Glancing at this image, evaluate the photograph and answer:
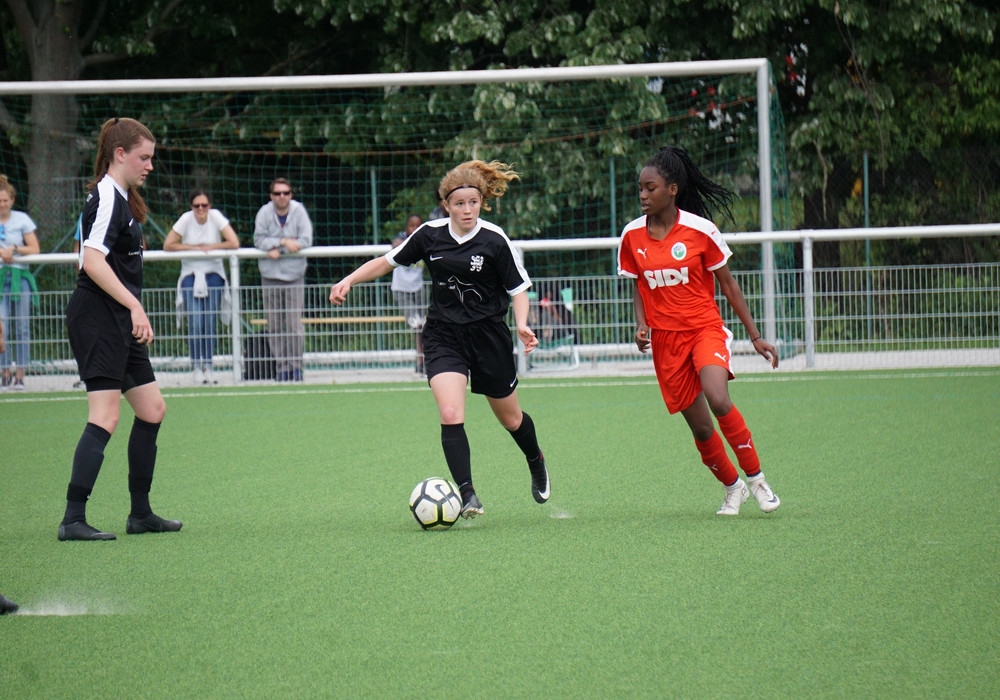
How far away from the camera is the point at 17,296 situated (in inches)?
489

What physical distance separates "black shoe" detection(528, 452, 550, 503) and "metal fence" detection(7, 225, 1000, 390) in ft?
21.0

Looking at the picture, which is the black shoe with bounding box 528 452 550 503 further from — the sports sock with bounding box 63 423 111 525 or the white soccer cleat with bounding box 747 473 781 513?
the sports sock with bounding box 63 423 111 525

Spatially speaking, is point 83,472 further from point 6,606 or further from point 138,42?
point 138,42

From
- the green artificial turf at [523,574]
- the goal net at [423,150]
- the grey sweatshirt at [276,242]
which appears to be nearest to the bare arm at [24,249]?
the grey sweatshirt at [276,242]

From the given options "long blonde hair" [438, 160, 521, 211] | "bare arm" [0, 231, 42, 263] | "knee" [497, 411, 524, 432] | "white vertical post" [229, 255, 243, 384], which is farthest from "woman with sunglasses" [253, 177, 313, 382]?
"knee" [497, 411, 524, 432]

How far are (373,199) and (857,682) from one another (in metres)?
13.5

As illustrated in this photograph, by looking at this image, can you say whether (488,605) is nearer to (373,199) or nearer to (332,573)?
(332,573)

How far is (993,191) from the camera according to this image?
16.0 m

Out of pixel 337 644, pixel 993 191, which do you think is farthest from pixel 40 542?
pixel 993 191

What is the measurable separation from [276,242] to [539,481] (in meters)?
7.11

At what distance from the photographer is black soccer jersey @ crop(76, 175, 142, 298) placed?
5324mm

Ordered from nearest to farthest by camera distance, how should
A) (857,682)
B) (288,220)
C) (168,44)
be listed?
(857,682) < (288,220) < (168,44)

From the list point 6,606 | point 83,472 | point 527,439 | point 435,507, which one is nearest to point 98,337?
point 83,472

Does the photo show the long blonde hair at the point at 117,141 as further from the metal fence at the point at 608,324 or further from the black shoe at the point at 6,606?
the metal fence at the point at 608,324
